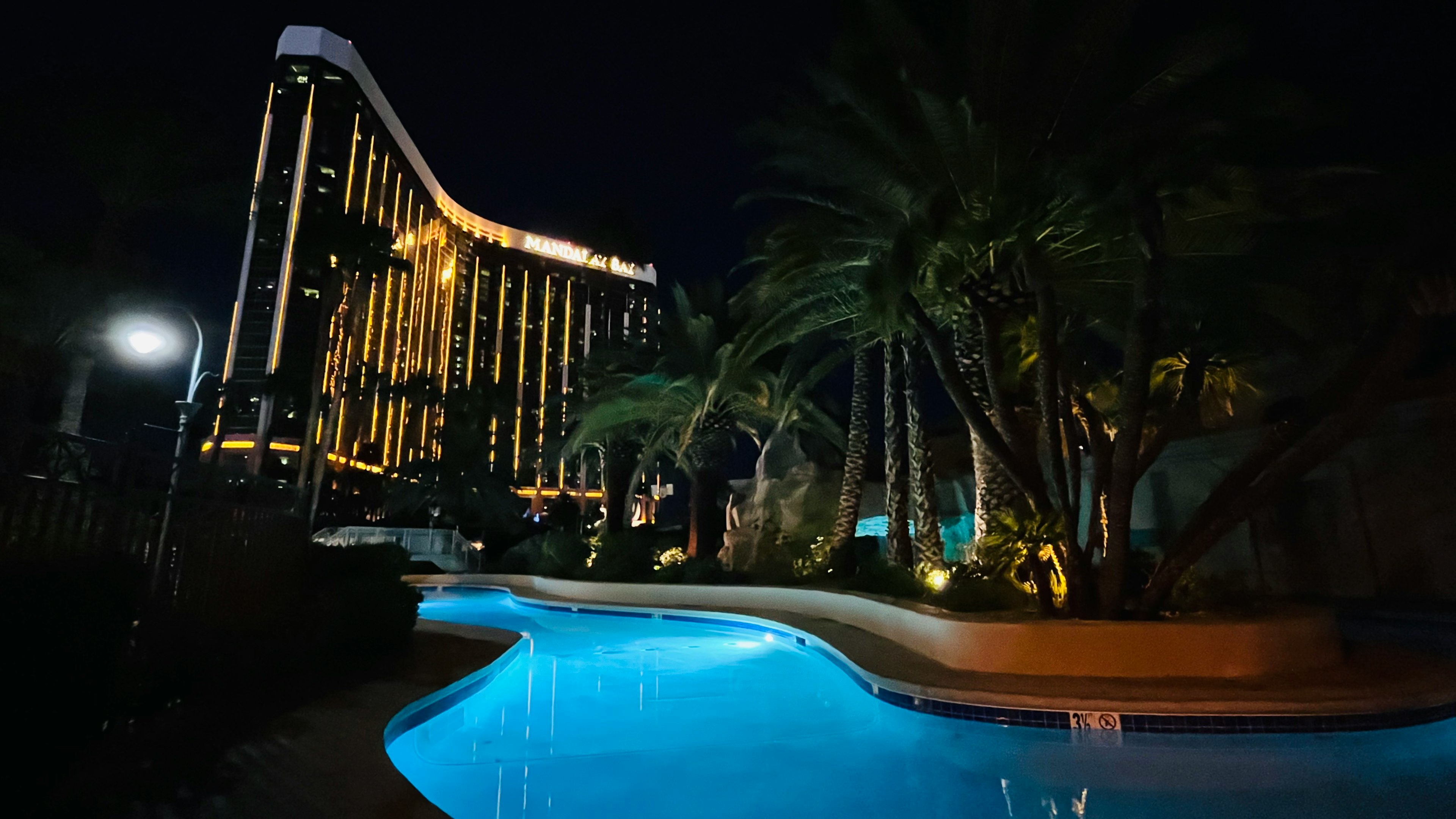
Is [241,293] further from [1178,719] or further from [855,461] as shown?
[1178,719]

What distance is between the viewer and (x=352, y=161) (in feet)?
198

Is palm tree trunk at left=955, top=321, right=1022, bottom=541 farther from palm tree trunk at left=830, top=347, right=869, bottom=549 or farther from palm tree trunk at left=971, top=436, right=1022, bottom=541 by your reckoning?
palm tree trunk at left=830, top=347, right=869, bottom=549

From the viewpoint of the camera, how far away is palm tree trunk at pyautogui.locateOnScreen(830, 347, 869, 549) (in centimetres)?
1440

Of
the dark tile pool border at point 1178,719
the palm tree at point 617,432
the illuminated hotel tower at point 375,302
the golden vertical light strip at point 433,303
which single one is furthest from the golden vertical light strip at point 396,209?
the dark tile pool border at point 1178,719

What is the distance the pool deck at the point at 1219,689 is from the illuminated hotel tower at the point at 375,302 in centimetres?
2071

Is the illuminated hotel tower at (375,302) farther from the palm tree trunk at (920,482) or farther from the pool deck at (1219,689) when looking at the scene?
the pool deck at (1219,689)

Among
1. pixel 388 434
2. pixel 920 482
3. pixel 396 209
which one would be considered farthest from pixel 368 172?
pixel 920 482

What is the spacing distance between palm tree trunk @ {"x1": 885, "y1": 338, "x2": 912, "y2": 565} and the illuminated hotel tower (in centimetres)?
1472

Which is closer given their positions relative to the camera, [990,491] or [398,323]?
[990,491]

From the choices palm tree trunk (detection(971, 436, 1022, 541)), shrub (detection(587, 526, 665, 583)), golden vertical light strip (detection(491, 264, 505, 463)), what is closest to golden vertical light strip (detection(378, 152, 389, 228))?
golden vertical light strip (detection(491, 264, 505, 463))

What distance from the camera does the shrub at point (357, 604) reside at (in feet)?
22.9

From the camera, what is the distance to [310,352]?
175 ft

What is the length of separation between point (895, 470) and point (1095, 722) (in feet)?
27.7

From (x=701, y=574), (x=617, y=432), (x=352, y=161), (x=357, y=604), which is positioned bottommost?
(x=701, y=574)
